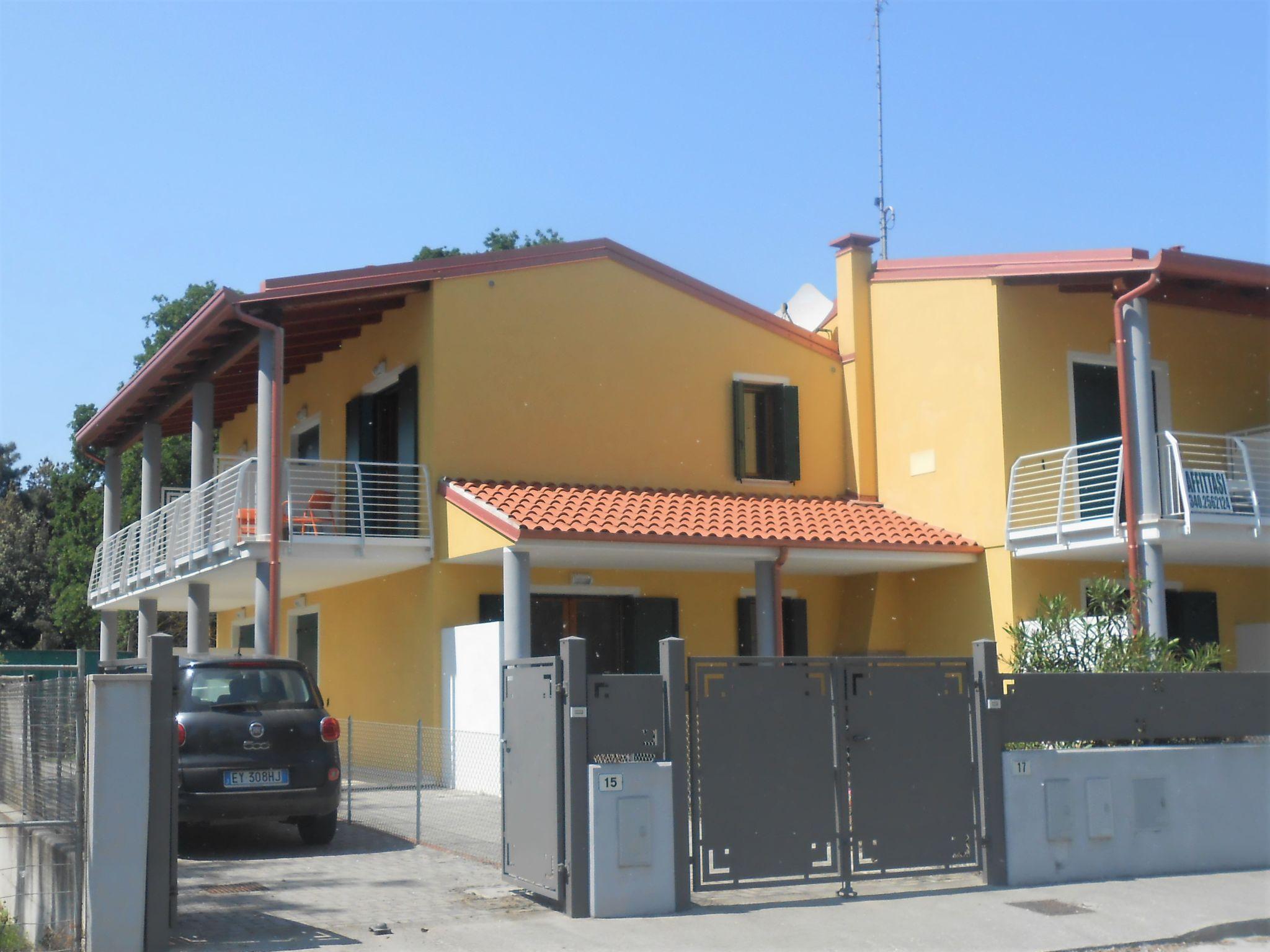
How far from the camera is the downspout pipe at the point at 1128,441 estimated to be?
1494cm

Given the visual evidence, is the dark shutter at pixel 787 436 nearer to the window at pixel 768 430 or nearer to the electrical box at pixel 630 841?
the window at pixel 768 430

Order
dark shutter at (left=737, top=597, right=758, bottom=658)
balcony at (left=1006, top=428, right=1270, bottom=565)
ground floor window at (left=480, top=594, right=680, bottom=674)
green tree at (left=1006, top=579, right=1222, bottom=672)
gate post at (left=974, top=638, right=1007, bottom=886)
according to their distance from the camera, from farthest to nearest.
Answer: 1. dark shutter at (left=737, top=597, right=758, bottom=658)
2. ground floor window at (left=480, top=594, right=680, bottom=674)
3. balcony at (left=1006, top=428, right=1270, bottom=565)
4. green tree at (left=1006, top=579, right=1222, bottom=672)
5. gate post at (left=974, top=638, right=1007, bottom=886)

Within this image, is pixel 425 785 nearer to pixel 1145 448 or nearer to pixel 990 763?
pixel 990 763

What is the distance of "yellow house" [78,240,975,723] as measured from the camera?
53.2ft

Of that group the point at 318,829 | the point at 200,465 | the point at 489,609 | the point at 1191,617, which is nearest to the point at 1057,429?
the point at 1191,617

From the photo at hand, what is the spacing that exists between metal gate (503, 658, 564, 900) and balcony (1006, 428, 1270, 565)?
8.51 m

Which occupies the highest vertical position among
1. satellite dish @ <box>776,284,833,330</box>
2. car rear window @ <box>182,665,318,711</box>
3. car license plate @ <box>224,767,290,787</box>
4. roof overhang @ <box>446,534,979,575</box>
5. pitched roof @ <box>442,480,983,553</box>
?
satellite dish @ <box>776,284,833,330</box>

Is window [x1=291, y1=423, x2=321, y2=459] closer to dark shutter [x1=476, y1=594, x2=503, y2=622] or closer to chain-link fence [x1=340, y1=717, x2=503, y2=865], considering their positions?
dark shutter [x1=476, y1=594, x2=503, y2=622]

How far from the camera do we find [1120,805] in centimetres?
995

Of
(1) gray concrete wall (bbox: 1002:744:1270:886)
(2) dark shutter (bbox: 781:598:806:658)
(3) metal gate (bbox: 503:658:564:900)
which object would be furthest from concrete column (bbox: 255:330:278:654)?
(1) gray concrete wall (bbox: 1002:744:1270:886)

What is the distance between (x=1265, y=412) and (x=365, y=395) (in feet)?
41.4

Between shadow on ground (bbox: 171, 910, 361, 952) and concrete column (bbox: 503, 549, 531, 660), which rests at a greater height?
concrete column (bbox: 503, 549, 531, 660)

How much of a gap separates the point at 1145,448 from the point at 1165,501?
2.13ft

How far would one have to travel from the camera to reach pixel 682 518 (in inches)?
651
